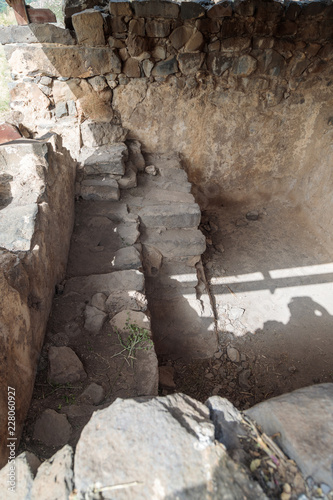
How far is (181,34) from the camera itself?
10.6 ft

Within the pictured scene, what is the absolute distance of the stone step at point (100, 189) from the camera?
3064mm

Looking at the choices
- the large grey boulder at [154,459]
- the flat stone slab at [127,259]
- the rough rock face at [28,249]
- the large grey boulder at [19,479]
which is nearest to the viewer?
the large grey boulder at [154,459]

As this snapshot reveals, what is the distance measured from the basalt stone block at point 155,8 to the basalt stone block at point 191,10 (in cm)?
6

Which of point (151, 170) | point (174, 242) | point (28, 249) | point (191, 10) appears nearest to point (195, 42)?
point (191, 10)

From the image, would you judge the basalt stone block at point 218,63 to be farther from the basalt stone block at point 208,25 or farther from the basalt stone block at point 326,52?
the basalt stone block at point 326,52

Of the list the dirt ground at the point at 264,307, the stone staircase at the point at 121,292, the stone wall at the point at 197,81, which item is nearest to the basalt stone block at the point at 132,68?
the stone wall at the point at 197,81

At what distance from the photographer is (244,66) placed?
3492 millimetres

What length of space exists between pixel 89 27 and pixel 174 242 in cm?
251

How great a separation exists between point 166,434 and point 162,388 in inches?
62.8

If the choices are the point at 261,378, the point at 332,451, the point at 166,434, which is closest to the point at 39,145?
the point at 166,434

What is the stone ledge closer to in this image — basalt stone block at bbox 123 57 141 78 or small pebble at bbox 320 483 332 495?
basalt stone block at bbox 123 57 141 78

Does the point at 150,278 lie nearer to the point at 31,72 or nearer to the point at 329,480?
the point at 329,480

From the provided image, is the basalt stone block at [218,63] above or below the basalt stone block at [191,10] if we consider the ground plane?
below

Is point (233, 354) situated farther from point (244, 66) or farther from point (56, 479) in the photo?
point (244, 66)
